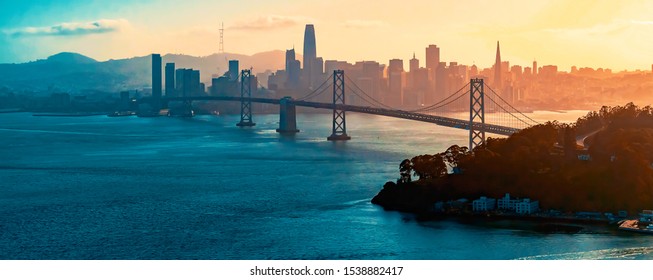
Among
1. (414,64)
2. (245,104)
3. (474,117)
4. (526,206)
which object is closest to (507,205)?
(526,206)

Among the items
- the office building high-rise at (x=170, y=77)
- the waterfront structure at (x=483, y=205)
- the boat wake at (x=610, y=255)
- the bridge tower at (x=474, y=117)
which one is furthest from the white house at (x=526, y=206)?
the office building high-rise at (x=170, y=77)

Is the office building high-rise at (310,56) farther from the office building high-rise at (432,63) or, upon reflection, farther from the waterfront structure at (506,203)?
the waterfront structure at (506,203)

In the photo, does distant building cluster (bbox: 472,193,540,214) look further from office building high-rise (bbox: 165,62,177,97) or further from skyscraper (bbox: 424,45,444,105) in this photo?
office building high-rise (bbox: 165,62,177,97)

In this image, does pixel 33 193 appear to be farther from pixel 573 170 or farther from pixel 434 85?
pixel 434 85

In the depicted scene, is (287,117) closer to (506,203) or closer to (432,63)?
(506,203)

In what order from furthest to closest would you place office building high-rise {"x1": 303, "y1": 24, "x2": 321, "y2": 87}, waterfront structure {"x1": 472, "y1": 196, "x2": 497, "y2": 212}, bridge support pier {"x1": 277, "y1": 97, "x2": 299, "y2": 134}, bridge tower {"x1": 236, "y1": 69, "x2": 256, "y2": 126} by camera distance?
office building high-rise {"x1": 303, "y1": 24, "x2": 321, "y2": 87}
bridge tower {"x1": 236, "y1": 69, "x2": 256, "y2": 126}
bridge support pier {"x1": 277, "y1": 97, "x2": 299, "y2": 134}
waterfront structure {"x1": 472, "y1": 196, "x2": 497, "y2": 212}

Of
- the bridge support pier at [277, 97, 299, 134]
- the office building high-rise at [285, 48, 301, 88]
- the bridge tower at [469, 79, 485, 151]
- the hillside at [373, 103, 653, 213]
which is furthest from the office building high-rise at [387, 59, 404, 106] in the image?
the hillside at [373, 103, 653, 213]
